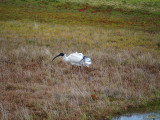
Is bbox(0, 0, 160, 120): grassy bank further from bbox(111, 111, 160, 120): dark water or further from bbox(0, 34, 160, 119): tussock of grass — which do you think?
bbox(111, 111, 160, 120): dark water

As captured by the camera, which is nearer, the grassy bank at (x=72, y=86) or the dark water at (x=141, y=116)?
the dark water at (x=141, y=116)

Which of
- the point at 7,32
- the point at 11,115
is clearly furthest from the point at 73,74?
the point at 7,32

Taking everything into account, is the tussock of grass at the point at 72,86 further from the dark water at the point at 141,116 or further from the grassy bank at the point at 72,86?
the dark water at the point at 141,116

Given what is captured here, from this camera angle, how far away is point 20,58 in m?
9.84

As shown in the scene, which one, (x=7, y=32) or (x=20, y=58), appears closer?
(x=20, y=58)

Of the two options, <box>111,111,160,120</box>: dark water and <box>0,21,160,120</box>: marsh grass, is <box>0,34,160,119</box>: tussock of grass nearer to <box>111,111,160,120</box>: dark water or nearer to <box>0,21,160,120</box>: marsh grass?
<box>0,21,160,120</box>: marsh grass

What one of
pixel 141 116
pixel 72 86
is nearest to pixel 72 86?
pixel 72 86

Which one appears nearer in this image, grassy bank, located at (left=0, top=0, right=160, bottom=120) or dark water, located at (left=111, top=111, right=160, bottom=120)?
dark water, located at (left=111, top=111, right=160, bottom=120)

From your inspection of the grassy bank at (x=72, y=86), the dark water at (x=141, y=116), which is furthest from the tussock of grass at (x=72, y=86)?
the dark water at (x=141, y=116)

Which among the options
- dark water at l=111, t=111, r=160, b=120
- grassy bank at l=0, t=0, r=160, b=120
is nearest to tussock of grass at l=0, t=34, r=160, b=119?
grassy bank at l=0, t=0, r=160, b=120

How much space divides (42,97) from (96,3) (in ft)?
135

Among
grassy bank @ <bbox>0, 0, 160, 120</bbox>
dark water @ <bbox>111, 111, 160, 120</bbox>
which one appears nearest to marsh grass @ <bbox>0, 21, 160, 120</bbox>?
grassy bank @ <bbox>0, 0, 160, 120</bbox>

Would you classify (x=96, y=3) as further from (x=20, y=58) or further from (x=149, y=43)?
(x=20, y=58)

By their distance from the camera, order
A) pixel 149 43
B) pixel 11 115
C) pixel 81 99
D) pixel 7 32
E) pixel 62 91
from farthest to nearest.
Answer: pixel 7 32, pixel 149 43, pixel 62 91, pixel 81 99, pixel 11 115
